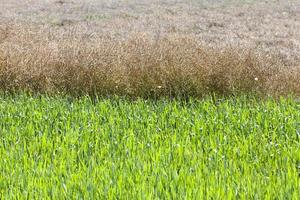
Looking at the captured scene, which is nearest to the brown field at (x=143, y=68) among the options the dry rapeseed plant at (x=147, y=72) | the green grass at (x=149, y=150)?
the dry rapeseed plant at (x=147, y=72)

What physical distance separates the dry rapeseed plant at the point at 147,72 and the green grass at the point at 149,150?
1.78ft

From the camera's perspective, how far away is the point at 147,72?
6570mm

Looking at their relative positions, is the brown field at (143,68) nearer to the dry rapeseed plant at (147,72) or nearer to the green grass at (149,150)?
the dry rapeseed plant at (147,72)

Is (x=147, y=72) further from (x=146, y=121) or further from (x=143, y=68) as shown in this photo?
(x=146, y=121)

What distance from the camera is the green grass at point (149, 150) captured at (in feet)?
10.9

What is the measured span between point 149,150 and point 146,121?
3.05 feet

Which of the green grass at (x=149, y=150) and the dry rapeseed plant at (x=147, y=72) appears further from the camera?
the dry rapeseed plant at (x=147, y=72)

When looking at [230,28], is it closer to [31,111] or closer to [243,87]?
[243,87]

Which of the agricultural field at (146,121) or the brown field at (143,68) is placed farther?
the brown field at (143,68)

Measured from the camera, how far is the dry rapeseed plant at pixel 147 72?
646cm

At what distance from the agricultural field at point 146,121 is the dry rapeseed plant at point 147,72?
0.01m

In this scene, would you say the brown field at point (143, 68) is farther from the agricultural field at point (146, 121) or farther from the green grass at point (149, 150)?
the green grass at point (149, 150)

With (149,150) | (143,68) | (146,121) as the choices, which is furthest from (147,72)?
(149,150)

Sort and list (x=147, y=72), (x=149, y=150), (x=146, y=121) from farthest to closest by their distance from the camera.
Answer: (x=147, y=72) → (x=146, y=121) → (x=149, y=150)
